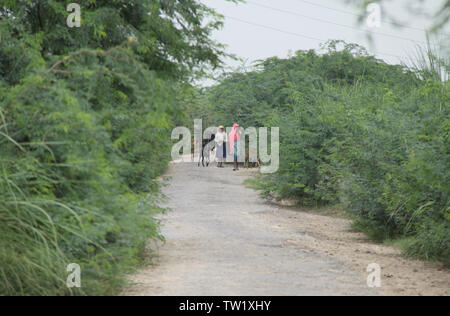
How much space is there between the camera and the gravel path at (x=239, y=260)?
6605 mm

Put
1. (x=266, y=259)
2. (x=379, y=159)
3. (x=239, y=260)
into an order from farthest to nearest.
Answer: (x=379, y=159), (x=266, y=259), (x=239, y=260)

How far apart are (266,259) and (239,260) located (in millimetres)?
377

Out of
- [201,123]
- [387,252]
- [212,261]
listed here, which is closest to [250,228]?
[387,252]

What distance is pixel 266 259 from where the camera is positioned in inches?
332

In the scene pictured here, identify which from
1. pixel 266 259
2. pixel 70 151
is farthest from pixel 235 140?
pixel 70 151

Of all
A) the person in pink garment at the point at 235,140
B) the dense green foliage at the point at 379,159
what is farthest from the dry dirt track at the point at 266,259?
the person in pink garment at the point at 235,140

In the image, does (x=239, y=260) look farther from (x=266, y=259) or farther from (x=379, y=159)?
(x=379, y=159)

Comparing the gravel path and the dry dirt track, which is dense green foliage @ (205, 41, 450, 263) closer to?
the dry dirt track

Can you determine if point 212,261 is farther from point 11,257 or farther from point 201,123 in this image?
point 201,123

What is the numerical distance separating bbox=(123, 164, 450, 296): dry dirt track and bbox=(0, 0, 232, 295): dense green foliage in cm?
67

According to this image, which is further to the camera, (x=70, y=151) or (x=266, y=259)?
(x=266, y=259)

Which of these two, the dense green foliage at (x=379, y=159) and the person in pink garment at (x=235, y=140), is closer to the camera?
the dense green foliage at (x=379, y=159)

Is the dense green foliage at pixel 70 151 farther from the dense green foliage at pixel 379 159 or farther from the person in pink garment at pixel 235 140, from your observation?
the person in pink garment at pixel 235 140
